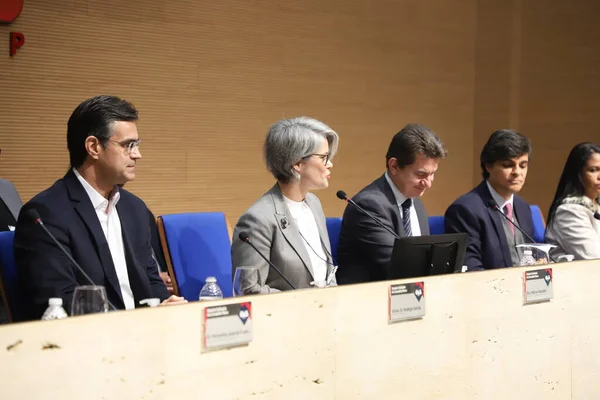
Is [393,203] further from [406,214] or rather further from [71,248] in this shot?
[71,248]

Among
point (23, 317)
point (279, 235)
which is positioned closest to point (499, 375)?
point (279, 235)

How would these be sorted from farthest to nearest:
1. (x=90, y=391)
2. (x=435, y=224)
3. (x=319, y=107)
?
(x=319, y=107) → (x=435, y=224) → (x=90, y=391)

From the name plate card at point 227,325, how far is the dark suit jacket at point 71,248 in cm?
67

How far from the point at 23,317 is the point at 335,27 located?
3604 millimetres

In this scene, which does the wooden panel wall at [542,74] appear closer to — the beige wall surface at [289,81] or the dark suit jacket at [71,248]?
the beige wall surface at [289,81]

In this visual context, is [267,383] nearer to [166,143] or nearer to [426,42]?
[166,143]

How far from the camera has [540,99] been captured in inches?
234

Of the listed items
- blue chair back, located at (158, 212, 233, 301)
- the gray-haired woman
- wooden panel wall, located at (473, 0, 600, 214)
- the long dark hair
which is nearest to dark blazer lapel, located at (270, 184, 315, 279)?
the gray-haired woman

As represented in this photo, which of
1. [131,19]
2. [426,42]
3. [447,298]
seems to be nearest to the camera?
[447,298]

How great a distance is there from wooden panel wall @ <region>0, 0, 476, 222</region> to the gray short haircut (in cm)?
171

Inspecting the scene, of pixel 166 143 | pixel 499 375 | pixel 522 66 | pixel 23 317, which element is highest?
pixel 522 66

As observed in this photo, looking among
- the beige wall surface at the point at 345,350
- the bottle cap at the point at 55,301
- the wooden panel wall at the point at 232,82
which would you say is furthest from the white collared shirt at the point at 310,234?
the wooden panel wall at the point at 232,82

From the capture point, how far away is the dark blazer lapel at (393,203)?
2979mm

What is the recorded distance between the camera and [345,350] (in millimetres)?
1771
